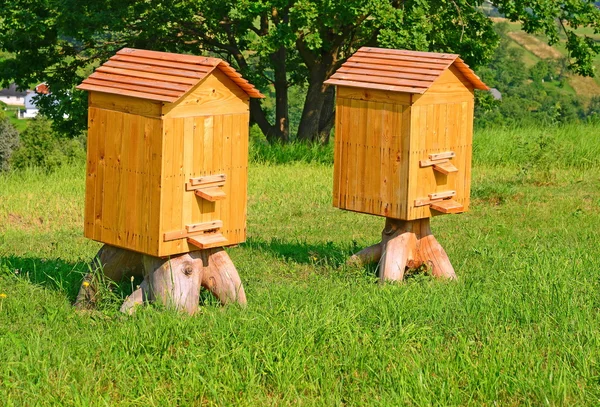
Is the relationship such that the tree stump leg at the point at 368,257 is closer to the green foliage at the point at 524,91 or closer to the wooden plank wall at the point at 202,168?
the wooden plank wall at the point at 202,168

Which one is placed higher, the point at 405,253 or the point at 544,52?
the point at 544,52

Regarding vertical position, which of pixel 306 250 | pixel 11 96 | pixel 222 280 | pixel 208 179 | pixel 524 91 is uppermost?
pixel 208 179

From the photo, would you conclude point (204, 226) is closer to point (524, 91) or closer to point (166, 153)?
point (166, 153)

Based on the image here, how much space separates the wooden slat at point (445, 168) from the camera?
842 centimetres

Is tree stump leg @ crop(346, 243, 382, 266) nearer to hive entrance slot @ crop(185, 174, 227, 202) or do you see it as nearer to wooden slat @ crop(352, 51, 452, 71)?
wooden slat @ crop(352, 51, 452, 71)

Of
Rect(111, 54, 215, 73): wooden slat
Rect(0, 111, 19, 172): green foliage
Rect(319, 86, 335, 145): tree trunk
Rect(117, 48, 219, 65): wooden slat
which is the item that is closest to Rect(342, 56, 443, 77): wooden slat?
Rect(117, 48, 219, 65): wooden slat

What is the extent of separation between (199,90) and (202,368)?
2.06 m

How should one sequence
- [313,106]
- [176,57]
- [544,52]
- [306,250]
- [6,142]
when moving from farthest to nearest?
[544,52], [6,142], [313,106], [306,250], [176,57]

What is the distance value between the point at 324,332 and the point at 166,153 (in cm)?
161

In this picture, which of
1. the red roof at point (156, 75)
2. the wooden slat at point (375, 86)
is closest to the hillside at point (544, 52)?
the wooden slat at point (375, 86)

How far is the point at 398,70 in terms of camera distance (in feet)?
27.4

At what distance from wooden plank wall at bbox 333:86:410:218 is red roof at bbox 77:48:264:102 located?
58.1 inches

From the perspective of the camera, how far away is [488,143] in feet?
55.8

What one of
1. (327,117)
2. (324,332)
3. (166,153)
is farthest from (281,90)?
(324,332)
